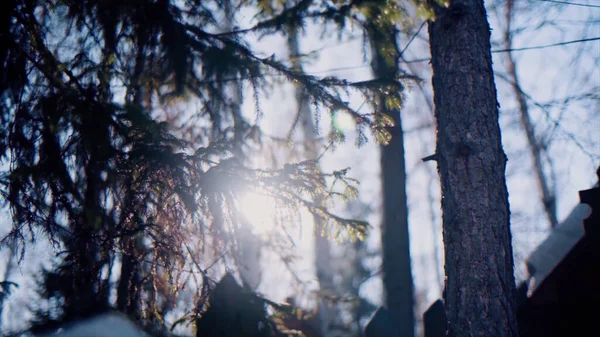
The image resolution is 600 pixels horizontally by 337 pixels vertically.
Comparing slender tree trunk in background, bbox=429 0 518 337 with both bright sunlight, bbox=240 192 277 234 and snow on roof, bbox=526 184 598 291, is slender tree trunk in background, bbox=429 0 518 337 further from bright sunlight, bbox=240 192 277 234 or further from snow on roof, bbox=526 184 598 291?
snow on roof, bbox=526 184 598 291

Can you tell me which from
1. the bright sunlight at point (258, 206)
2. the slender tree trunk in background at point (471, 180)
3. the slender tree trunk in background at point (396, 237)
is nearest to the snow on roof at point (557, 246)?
the slender tree trunk in background at point (396, 237)


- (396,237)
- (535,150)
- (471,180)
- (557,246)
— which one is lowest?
(557,246)

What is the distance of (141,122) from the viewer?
3.83 metres

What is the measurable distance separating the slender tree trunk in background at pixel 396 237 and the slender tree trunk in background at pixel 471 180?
1955 mm

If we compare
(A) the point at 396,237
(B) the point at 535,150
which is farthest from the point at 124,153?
(B) the point at 535,150

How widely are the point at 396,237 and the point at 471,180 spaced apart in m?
3.32

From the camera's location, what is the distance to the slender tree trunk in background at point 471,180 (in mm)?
3930

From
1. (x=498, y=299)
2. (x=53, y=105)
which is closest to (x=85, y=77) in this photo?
(x=53, y=105)

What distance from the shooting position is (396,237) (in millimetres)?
7352

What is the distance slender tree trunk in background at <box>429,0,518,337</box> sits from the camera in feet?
12.9

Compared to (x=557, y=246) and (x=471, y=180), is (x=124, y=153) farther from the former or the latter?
(x=557, y=246)

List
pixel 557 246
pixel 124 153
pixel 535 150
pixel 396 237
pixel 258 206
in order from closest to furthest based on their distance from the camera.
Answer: pixel 124 153 → pixel 258 206 → pixel 557 246 → pixel 396 237 → pixel 535 150

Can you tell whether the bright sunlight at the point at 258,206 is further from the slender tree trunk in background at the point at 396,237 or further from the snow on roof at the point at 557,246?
the snow on roof at the point at 557,246

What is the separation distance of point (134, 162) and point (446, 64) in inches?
124
